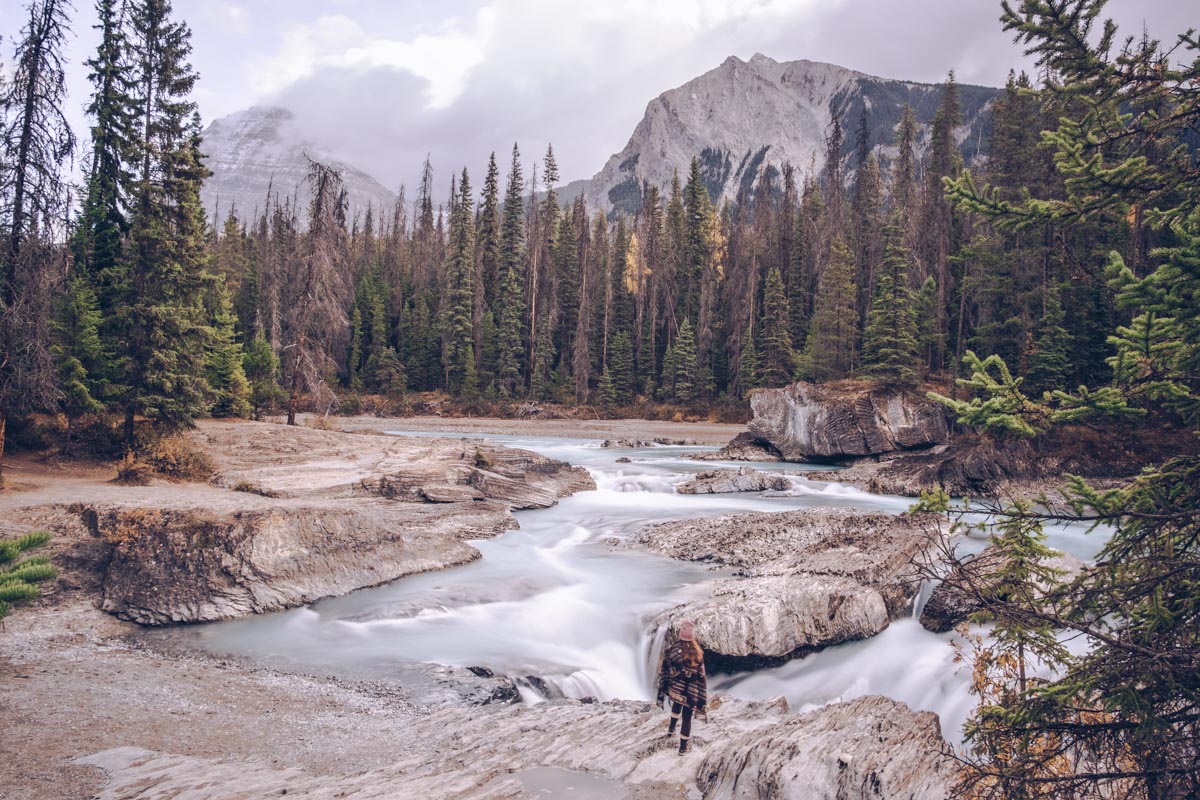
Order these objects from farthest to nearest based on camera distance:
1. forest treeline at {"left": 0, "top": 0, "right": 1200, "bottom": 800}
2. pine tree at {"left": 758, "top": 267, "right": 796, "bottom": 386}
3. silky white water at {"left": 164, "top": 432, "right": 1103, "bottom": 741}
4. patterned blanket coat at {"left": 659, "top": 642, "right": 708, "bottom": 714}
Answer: pine tree at {"left": 758, "top": 267, "right": 796, "bottom": 386} < silky white water at {"left": 164, "top": 432, "right": 1103, "bottom": 741} < patterned blanket coat at {"left": 659, "top": 642, "right": 708, "bottom": 714} < forest treeline at {"left": 0, "top": 0, "right": 1200, "bottom": 800}

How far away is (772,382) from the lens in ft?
172

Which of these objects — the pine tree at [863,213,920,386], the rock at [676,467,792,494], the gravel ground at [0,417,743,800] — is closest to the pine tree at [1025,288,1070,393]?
the pine tree at [863,213,920,386]

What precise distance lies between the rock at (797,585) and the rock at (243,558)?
6.65 metres

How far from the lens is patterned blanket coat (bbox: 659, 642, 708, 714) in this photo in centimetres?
773

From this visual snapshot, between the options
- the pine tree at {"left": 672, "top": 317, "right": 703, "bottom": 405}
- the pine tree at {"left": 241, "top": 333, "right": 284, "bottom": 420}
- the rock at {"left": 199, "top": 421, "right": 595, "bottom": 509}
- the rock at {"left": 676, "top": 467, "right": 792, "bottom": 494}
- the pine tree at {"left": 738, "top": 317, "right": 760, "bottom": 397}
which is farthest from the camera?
the pine tree at {"left": 672, "top": 317, "right": 703, "bottom": 405}

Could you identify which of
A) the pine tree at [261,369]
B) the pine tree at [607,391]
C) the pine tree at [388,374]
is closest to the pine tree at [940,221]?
the pine tree at [607,391]

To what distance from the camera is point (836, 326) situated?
1742 inches

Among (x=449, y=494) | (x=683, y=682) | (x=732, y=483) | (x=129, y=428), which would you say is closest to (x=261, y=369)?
(x=129, y=428)

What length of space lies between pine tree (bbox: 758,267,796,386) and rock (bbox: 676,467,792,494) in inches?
1025

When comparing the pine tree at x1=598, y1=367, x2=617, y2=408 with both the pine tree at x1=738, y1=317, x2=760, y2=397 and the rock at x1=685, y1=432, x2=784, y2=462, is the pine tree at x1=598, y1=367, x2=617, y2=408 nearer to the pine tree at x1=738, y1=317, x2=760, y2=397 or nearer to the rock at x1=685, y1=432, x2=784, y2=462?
the pine tree at x1=738, y1=317, x2=760, y2=397

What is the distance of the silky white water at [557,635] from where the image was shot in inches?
426

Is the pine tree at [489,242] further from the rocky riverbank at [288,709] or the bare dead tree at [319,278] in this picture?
the rocky riverbank at [288,709]

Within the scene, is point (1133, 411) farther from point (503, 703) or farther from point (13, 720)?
point (13, 720)

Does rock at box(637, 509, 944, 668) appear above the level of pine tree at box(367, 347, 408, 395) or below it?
below
